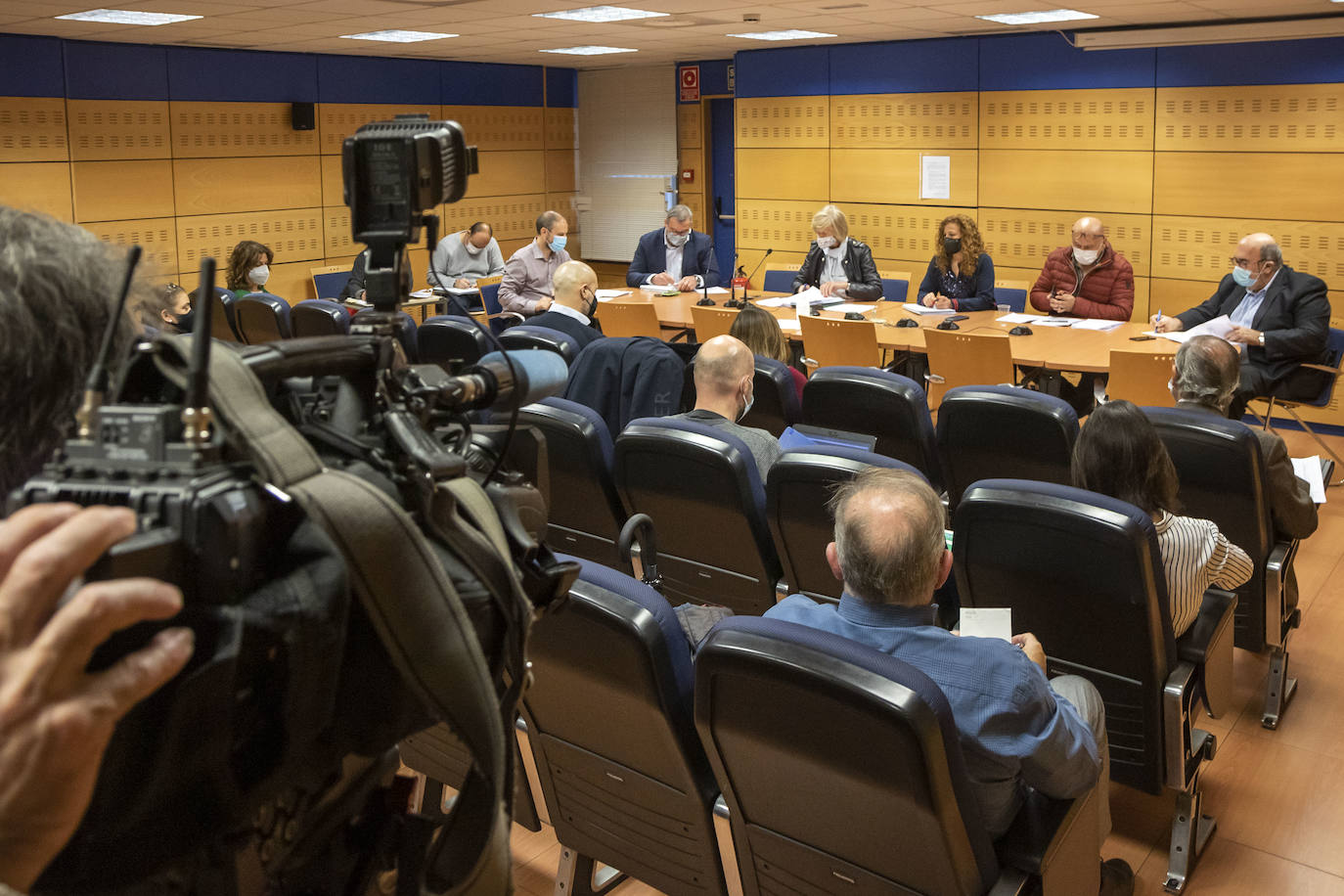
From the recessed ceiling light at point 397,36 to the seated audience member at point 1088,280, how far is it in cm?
536

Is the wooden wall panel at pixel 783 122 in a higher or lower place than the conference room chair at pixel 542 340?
higher

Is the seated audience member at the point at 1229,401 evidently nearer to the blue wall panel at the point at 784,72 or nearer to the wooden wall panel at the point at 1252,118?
the wooden wall panel at the point at 1252,118

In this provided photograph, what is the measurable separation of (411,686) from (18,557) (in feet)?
0.88

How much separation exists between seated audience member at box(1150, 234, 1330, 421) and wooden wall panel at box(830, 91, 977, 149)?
3.65 meters

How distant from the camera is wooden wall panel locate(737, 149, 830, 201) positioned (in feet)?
35.7

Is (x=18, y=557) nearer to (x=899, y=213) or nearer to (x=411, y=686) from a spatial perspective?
(x=411, y=686)

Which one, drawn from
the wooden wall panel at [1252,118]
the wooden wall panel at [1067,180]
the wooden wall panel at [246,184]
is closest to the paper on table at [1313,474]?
the wooden wall panel at [1252,118]

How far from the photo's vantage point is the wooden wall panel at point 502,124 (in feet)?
41.3

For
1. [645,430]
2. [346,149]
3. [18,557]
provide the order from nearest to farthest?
[18,557], [346,149], [645,430]

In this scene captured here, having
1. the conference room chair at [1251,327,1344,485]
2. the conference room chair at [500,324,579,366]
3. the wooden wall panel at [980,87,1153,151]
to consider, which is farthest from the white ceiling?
the conference room chair at [500,324,579,366]

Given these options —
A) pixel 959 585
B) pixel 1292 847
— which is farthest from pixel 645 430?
pixel 1292 847

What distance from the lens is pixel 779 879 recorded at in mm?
2146

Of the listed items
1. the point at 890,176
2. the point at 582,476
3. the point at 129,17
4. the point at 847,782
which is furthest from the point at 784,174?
the point at 847,782

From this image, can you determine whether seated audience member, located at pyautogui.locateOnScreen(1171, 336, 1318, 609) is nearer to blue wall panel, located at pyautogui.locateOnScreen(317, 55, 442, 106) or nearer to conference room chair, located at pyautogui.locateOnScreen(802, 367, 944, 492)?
conference room chair, located at pyautogui.locateOnScreen(802, 367, 944, 492)
